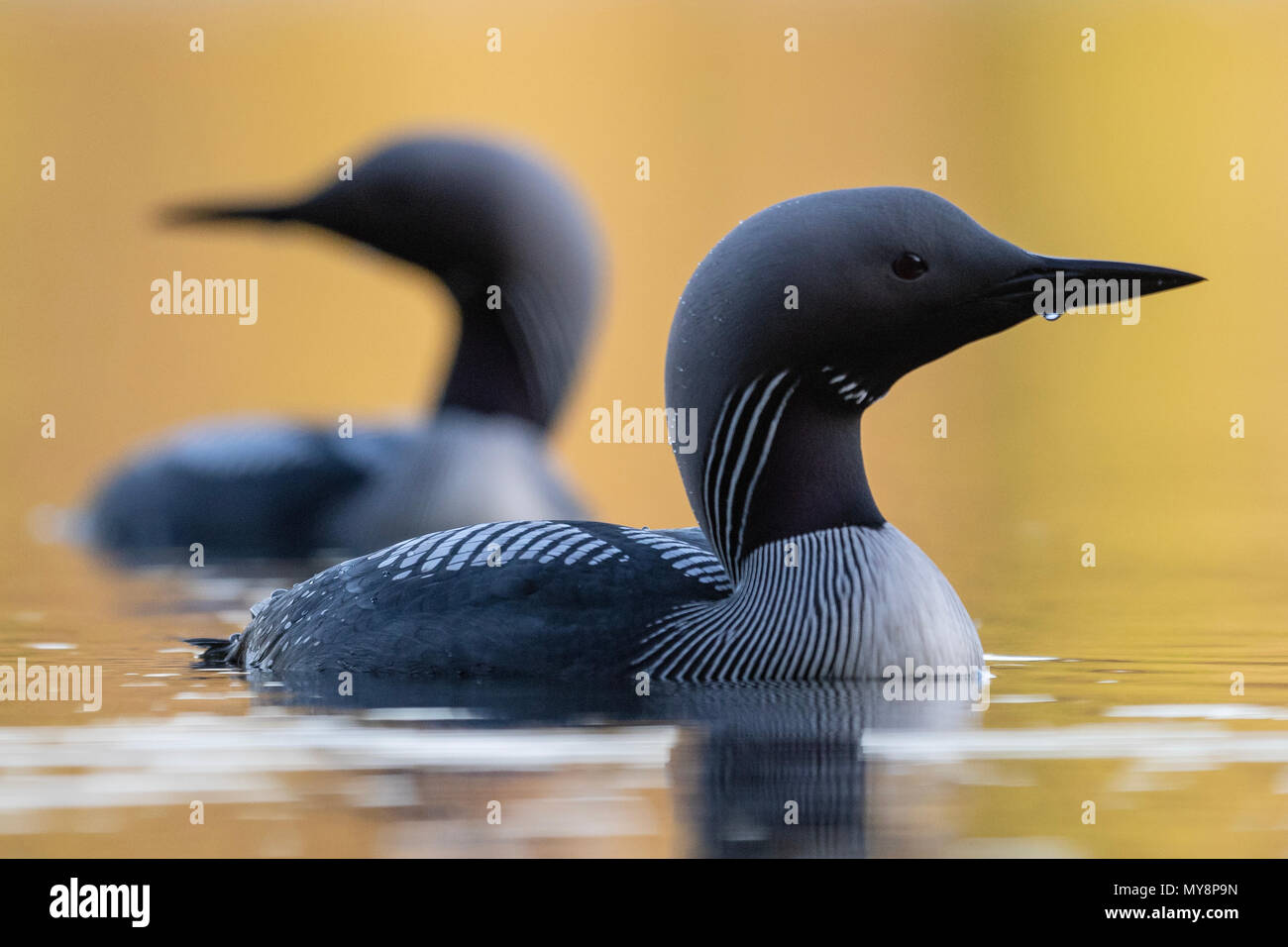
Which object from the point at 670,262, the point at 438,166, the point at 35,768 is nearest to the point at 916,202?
the point at 35,768

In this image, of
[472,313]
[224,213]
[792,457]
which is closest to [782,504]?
[792,457]

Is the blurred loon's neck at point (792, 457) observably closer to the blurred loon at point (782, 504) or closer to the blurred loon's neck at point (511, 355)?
the blurred loon at point (782, 504)

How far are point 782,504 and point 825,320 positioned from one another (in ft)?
1.59

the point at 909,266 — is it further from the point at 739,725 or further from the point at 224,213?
the point at 224,213

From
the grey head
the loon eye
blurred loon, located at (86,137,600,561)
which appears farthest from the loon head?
the grey head

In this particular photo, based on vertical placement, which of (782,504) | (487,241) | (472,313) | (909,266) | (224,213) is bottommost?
(782,504)

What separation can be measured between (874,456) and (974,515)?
541 cm

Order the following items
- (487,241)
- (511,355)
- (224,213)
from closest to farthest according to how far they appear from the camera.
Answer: (487,241) → (511,355) → (224,213)

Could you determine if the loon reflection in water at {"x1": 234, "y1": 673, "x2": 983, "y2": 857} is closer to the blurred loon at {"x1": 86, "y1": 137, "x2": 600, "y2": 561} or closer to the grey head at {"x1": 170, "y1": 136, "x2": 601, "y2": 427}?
the blurred loon at {"x1": 86, "y1": 137, "x2": 600, "y2": 561}

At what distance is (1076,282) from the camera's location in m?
5.96

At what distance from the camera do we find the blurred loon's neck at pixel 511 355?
11227mm

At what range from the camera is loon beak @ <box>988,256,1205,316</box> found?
5930 millimetres
